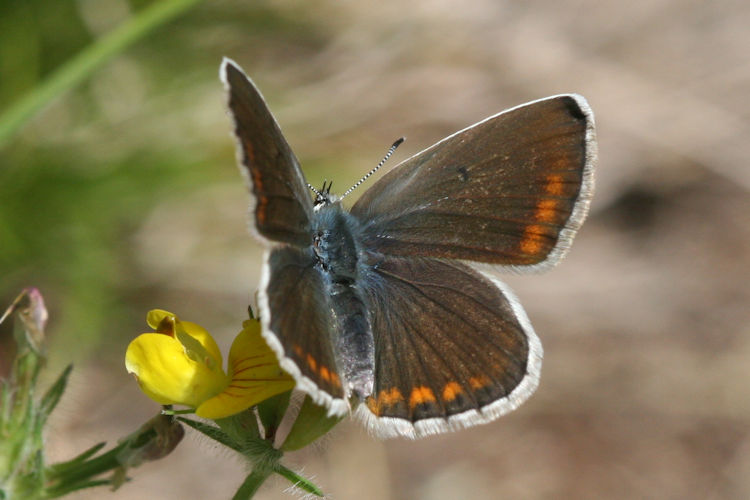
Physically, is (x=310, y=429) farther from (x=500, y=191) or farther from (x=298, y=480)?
(x=500, y=191)

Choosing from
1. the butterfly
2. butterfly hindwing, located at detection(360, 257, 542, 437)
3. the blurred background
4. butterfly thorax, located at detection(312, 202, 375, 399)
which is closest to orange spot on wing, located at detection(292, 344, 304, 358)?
the butterfly

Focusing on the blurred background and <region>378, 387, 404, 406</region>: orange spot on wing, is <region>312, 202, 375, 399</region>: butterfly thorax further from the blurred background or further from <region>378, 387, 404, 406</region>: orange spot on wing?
the blurred background

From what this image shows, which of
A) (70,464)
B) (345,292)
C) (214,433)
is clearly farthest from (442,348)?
(70,464)

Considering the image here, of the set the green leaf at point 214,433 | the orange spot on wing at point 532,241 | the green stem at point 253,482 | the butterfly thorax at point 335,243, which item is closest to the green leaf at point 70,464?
the green leaf at point 214,433

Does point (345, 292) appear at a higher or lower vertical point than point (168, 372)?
lower

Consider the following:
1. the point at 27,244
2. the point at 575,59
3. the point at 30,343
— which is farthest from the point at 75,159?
the point at 575,59

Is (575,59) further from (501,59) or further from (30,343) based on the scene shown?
(30,343)
